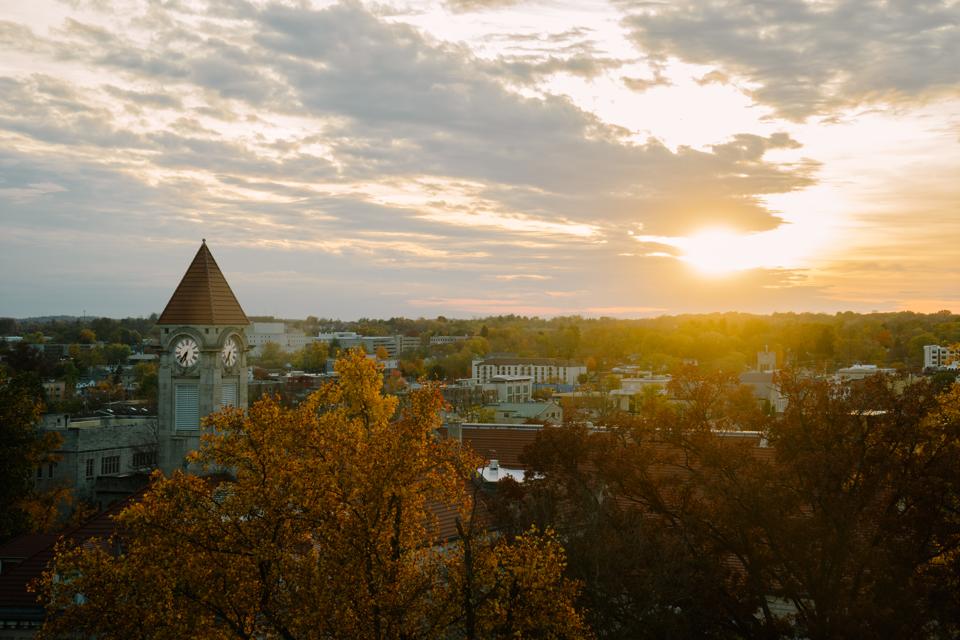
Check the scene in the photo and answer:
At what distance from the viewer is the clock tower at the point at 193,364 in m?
27.6

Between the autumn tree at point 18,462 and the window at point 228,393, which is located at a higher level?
the window at point 228,393

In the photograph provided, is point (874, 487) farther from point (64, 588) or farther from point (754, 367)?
point (754, 367)

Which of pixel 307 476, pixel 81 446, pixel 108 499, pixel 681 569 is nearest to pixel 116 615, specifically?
pixel 307 476

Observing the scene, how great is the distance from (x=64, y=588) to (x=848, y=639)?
1326 centimetres

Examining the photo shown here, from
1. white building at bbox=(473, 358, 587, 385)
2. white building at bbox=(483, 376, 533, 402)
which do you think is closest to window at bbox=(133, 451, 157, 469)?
white building at bbox=(483, 376, 533, 402)

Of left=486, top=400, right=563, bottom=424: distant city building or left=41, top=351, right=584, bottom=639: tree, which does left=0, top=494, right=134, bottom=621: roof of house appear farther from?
left=486, top=400, right=563, bottom=424: distant city building

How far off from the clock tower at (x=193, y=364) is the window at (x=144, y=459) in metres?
25.0

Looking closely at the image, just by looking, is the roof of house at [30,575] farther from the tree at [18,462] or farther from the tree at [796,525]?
the tree at [796,525]

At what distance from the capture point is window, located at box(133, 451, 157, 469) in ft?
168

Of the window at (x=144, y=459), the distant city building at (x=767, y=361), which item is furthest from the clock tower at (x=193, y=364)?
the distant city building at (x=767, y=361)

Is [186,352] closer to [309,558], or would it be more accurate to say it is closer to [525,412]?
[309,558]

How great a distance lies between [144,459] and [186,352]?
2620cm

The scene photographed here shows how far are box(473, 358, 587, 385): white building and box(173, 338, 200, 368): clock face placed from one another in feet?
451

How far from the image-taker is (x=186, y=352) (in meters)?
28.1
